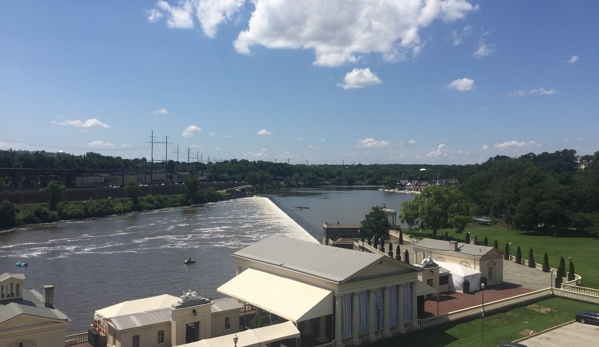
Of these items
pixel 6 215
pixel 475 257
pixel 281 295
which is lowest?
pixel 6 215

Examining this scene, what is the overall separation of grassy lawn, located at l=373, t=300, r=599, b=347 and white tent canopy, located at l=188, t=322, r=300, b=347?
5.76 meters

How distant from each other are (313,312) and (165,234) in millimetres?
60817

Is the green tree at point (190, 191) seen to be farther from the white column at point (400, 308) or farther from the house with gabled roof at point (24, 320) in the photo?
the house with gabled roof at point (24, 320)

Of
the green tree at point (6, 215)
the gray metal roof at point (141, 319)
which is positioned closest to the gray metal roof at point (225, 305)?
the gray metal roof at point (141, 319)

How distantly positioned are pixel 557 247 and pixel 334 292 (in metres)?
45.3

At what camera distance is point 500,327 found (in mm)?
29125

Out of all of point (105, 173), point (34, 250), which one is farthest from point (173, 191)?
A: point (34, 250)

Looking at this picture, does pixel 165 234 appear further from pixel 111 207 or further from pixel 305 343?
pixel 305 343

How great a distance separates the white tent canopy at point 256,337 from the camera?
2134 cm

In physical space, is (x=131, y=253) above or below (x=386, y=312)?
below

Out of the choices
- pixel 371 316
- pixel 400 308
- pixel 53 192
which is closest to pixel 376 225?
pixel 400 308

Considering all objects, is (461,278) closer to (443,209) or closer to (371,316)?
(371,316)

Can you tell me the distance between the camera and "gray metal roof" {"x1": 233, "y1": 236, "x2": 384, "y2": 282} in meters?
25.8

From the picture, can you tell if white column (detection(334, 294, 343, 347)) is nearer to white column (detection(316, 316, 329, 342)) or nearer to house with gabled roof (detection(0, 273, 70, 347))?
white column (detection(316, 316, 329, 342))
